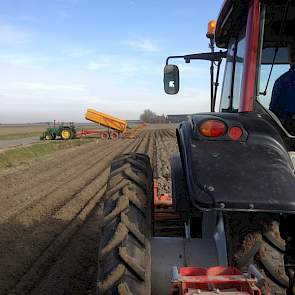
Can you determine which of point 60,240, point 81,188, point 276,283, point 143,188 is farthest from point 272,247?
point 81,188

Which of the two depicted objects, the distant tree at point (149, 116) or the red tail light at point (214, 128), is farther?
the distant tree at point (149, 116)

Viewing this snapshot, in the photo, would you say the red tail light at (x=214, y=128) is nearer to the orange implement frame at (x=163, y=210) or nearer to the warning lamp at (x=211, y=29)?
the warning lamp at (x=211, y=29)

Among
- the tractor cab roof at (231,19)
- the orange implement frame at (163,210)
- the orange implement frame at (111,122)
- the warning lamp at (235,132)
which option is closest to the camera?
the warning lamp at (235,132)

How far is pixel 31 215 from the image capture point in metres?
7.71

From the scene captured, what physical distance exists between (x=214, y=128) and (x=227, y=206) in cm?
48

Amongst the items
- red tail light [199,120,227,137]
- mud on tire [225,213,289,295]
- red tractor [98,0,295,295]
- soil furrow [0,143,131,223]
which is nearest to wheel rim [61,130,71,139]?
soil furrow [0,143,131,223]

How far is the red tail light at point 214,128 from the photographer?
2287mm

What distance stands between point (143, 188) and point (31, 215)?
5.67m

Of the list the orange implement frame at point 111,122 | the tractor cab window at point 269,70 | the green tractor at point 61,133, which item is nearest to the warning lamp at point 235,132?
the tractor cab window at point 269,70

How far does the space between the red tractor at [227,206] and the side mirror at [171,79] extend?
118cm

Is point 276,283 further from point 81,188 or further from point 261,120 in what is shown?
point 81,188

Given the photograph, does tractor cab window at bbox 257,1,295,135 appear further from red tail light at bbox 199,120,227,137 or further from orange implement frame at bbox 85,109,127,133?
orange implement frame at bbox 85,109,127,133

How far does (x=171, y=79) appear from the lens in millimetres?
4262

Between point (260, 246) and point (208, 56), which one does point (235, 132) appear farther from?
point (208, 56)
